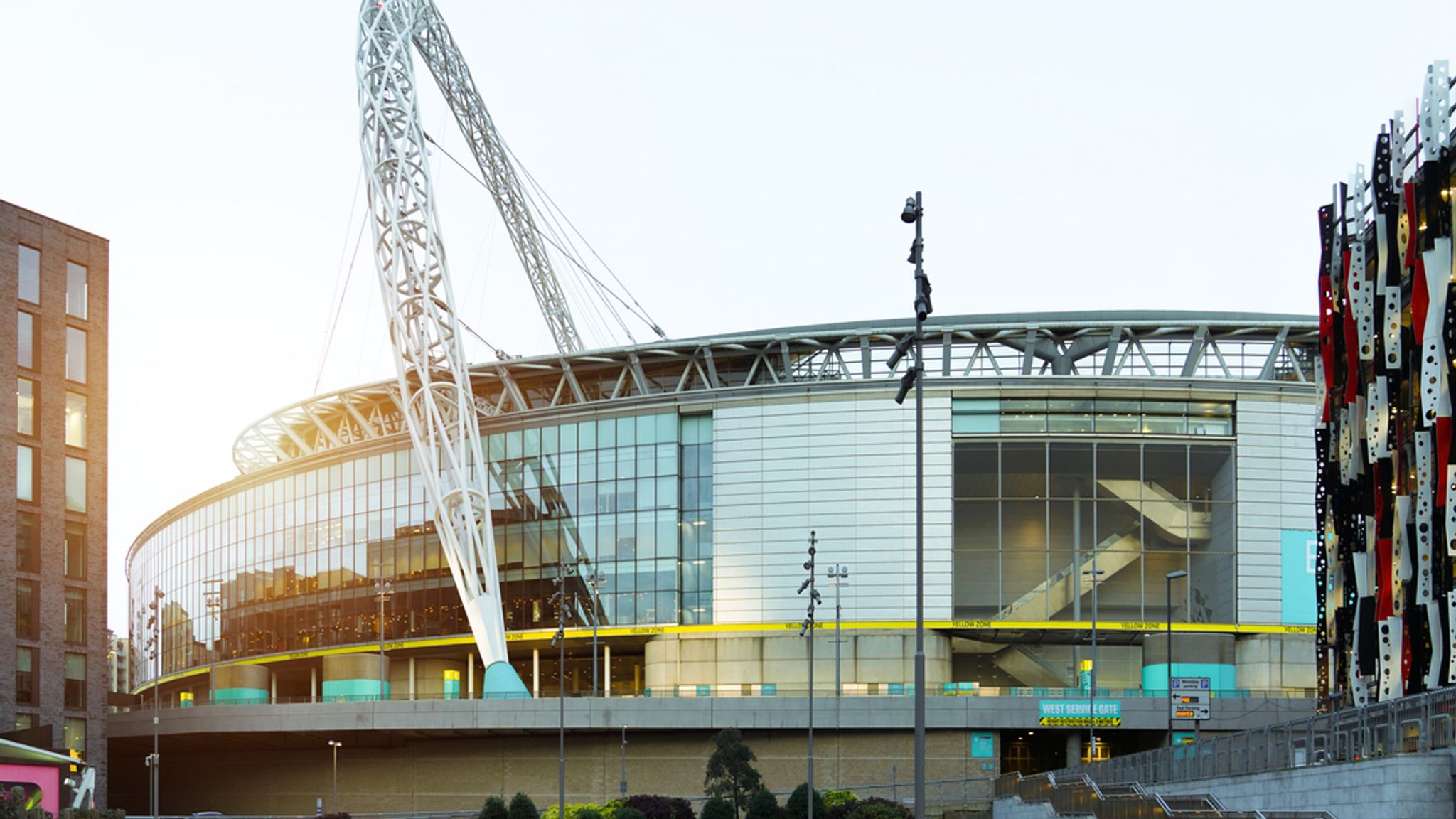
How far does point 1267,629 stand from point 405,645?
168 ft

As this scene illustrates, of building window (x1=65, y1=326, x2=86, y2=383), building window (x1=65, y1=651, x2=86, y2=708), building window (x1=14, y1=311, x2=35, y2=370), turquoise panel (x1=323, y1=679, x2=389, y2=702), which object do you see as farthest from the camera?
turquoise panel (x1=323, y1=679, x2=389, y2=702)

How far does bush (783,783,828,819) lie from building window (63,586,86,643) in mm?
28286

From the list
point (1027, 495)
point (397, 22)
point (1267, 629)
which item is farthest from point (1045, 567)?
point (397, 22)

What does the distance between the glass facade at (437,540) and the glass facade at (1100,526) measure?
15.9 meters

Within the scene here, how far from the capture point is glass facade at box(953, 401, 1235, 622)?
94062mm

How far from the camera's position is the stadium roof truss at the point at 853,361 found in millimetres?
96312

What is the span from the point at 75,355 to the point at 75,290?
8.68ft

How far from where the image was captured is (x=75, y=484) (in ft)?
219

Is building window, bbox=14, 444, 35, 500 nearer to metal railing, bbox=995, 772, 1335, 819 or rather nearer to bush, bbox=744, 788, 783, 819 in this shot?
bush, bbox=744, 788, 783, 819

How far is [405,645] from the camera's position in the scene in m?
104

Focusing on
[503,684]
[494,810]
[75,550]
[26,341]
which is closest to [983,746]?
[503,684]

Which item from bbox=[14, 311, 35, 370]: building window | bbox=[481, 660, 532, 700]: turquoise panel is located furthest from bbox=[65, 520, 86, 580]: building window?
bbox=[481, 660, 532, 700]: turquoise panel

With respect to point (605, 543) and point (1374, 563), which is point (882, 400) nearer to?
point (605, 543)

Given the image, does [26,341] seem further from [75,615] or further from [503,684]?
[503,684]
